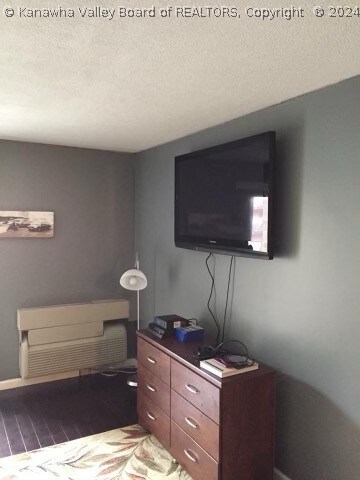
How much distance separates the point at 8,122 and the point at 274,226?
218cm

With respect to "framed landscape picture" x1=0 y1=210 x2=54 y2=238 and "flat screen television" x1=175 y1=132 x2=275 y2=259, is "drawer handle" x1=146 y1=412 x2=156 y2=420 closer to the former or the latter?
"flat screen television" x1=175 y1=132 x2=275 y2=259

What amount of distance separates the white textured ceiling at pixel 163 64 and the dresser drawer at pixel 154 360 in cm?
169

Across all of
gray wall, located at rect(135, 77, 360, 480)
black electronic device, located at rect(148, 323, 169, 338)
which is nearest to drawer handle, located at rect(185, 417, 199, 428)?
gray wall, located at rect(135, 77, 360, 480)

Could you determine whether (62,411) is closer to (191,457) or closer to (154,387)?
(154,387)

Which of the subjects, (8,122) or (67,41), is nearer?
(67,41)

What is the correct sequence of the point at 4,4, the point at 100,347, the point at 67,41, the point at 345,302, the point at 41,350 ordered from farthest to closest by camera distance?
the point at 100,347 → the point at 41,350 → the point at 345,302 → the point at 67,41 → the point at 4,4

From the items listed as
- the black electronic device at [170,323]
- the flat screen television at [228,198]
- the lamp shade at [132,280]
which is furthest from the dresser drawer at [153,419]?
the flat screen television at [228,198]

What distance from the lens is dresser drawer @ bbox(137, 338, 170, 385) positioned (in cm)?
261

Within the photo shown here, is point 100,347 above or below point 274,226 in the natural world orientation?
below

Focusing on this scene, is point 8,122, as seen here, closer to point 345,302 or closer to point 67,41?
point 67,41

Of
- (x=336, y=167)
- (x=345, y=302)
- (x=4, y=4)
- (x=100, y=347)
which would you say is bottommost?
(x=100, y=347)

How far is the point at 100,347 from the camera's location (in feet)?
13.0

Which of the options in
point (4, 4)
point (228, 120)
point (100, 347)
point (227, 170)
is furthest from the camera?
point (100, 347)

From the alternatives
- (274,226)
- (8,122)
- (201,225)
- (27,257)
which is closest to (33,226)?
(27,257)
